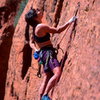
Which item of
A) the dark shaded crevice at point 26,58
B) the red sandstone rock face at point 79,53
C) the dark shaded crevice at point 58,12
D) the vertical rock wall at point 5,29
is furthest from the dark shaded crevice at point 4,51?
the dark shaded crevice at point 58,12

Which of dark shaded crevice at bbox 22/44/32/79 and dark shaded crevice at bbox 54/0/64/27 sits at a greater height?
dark shaded crevice at bbox 54/0/64/27

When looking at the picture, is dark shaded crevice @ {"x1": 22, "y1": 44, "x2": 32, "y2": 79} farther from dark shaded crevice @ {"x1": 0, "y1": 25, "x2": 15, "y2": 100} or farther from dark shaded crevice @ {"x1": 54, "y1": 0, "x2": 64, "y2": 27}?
dark shaded crevice @ {"x1": 0, "y1": 25, "x2": 15, "y2": 100}

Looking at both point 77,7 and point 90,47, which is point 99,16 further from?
point 77,7

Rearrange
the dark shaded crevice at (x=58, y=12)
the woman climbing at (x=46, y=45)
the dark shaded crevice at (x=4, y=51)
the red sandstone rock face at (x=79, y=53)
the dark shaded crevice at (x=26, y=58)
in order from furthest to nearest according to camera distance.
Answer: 1. the dark shaded crevice at (x=4, y=51)
2. the dark shaded crevice at (x=26, y=58)
3. the dark shaded crevice at (x=58, y=12)
4. the woman climbing at (x=46, y=45)
5. the red sandstone rock face at (x=79, y=53)

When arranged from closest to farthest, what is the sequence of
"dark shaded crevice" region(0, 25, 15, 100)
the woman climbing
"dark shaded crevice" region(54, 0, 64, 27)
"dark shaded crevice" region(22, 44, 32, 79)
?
the woman climbing
"dark shaded crevice" region(54, 0, 64, 27)
"dark shaded crevice" region(22, 44, 32, 79)
"dark shaded crevice" region(0, 25, 15, 100)

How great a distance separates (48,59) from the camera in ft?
19.6

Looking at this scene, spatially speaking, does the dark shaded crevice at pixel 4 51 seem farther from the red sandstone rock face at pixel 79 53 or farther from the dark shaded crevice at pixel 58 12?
the dark shaded crevice at pixel 58 12

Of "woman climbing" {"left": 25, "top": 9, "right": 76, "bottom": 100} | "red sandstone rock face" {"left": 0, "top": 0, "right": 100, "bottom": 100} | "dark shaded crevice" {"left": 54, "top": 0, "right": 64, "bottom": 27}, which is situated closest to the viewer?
"red sandstone rock face" {"left": 0, "top": 0, "right": 100, "bottom": 100}

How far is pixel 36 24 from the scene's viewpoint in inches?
235

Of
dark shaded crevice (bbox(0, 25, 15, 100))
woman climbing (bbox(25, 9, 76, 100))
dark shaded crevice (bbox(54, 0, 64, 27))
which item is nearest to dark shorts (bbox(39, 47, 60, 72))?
woman climbing (bbox(25, 9, 76, 100))

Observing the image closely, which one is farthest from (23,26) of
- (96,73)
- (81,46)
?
(96,73)

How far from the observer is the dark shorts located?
5.95 m

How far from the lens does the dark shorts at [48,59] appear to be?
19.5 ft

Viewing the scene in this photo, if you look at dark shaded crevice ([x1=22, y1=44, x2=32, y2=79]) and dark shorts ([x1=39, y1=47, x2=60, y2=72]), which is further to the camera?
dark shaded crevice ([x1=22, y1=44, x2=32, y2=79])
